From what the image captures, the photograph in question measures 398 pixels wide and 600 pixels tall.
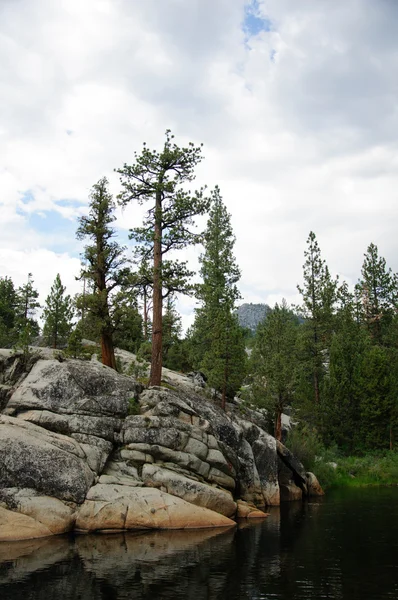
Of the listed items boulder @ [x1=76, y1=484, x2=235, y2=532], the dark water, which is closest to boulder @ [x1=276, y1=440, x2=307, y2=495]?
the dark water

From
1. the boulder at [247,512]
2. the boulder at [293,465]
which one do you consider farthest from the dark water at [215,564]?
the boulder at [293,465]

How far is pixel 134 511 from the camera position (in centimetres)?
2164

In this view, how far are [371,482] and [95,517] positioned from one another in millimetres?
29573

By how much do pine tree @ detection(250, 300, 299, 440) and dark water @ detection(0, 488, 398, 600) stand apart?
1632 centimetres

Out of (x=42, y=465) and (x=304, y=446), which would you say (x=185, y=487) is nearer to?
(x=42, y=465)

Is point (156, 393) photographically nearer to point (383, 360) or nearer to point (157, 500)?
point (157, 500)

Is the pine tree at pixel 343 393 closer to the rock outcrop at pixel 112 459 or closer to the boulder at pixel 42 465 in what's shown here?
the rock outcrop at pixel 112 459

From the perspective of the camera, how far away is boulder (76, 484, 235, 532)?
2116 centimetres

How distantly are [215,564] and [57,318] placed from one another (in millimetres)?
31098

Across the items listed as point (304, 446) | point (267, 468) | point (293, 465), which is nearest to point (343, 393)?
point (304, 446)

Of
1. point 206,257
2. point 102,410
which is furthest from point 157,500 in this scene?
point 206,257

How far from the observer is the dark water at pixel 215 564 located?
13164 millimetres

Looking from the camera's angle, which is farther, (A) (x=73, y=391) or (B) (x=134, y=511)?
(A) (x=73, y=391)

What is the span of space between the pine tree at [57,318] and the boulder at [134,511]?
925 inches
